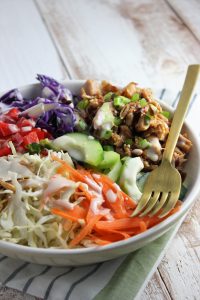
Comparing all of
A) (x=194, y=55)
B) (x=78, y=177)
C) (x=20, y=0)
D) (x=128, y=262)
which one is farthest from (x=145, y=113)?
(x=20, y=0)

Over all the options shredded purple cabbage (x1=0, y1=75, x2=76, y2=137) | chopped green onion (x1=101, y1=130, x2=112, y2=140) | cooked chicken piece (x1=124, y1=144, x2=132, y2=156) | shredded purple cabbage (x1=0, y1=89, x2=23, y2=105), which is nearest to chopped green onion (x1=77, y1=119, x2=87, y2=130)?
shredded purple cabbage (x1=0, y1=75, x2=76, y2=137)

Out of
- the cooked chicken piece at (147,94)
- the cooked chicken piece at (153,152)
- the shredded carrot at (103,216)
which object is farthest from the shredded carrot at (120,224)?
the cooked chicken piece at (147,94)

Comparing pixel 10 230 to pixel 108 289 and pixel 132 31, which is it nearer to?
pixel 108 289

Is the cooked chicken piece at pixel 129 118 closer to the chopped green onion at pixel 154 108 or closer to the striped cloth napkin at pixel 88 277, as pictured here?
the chopped green onion at pixel 154 108

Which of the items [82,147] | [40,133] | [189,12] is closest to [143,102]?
[82,147]

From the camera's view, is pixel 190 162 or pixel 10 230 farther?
pixel 190 162

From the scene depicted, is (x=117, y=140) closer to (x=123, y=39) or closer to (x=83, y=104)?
(x=83, y=104)
